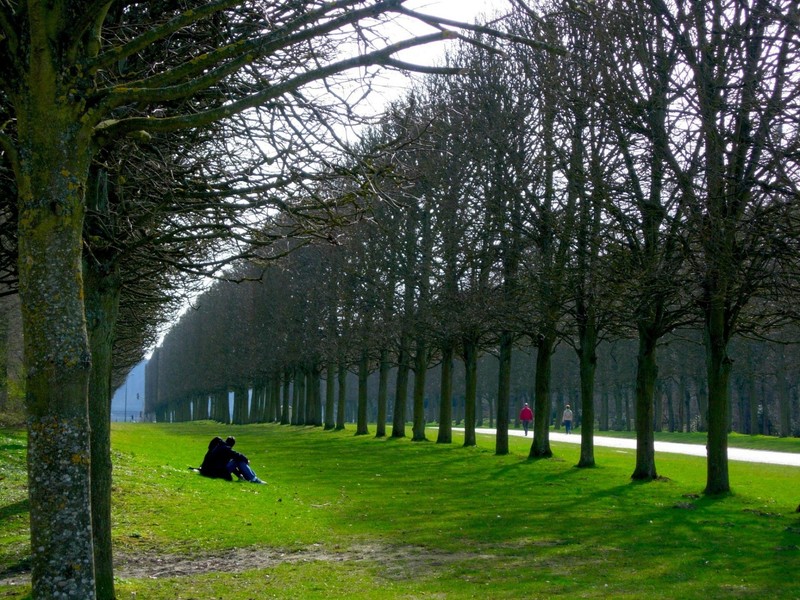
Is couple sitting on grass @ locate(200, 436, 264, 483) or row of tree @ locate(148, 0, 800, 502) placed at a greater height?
row of tree @ locate(148, 0, 800, 502)

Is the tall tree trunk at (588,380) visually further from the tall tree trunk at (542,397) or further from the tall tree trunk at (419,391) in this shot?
the tall tree trunk at (419,391)

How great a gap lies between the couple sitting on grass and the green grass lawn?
1.73 ft

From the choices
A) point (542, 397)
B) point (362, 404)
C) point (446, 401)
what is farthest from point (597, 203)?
point (362, 404)

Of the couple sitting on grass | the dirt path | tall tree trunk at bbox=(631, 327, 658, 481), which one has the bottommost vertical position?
the dirt path

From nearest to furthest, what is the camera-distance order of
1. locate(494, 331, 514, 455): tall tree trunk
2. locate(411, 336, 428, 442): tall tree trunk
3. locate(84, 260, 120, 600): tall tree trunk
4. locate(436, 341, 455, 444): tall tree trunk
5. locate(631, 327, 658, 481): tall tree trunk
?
1. locate(84, 260, 120, 600): tall tree trunk
2. locate(631, 327, 658, 481): tall tree trunk
3. locate(494, 331, 514, 455): tall tree trunk
4. locate(436, 341, 455, 444): tall tree trunk
5. locate(411, 336, 428, 442): tall tree trunk

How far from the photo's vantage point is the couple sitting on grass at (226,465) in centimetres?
1902

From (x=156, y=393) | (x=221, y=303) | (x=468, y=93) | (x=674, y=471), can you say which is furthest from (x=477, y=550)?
(x=156, y=393)

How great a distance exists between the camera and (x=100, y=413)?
8.05m

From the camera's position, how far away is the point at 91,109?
214 inches

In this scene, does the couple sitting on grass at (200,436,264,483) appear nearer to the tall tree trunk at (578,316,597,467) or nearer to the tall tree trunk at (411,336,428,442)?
the tall tree trunk at (578,316,597,467)

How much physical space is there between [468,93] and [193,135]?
18.1 m

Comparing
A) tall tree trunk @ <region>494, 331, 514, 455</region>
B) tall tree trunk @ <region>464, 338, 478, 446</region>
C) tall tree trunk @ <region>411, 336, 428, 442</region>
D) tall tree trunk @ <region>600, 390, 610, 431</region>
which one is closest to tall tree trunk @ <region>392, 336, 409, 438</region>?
tall tree trunk @ <region>411, 336, 428, 442</region>

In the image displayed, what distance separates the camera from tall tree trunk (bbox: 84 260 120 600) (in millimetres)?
7969

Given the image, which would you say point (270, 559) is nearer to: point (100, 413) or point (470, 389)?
point (100, 413)
